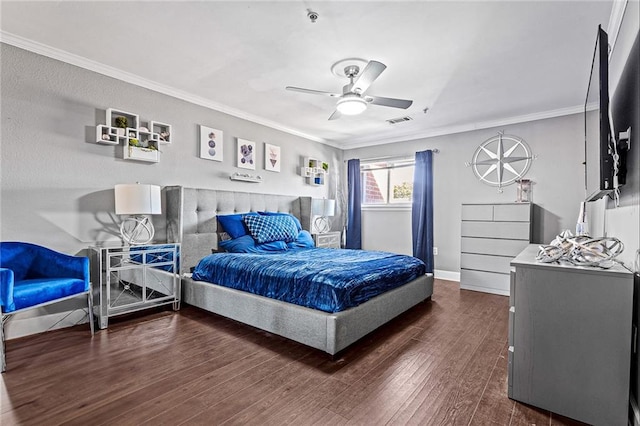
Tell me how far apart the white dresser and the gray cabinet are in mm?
2609

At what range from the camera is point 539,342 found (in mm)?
1648

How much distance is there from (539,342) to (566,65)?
2649 mm

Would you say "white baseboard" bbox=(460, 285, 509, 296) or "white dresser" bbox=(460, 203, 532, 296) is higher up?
"white dresser" bbox=(460, 203, 532, 296)

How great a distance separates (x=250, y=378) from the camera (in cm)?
192

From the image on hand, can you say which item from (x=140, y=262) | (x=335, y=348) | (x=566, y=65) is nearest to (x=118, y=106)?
(x=140, y=262)

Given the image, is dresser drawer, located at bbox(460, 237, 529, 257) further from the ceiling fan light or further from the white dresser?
the ceiling fan light

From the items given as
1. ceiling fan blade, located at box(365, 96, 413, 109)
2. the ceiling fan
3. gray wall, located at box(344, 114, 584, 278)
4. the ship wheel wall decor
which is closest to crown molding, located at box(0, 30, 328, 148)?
the ceiling fan

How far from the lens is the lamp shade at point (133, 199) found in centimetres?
288

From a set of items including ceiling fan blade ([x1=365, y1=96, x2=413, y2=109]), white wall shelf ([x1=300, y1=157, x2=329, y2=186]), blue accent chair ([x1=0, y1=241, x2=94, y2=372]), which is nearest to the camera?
blue accent chair ([x1=0, y1=241, x2=94, y2=372])

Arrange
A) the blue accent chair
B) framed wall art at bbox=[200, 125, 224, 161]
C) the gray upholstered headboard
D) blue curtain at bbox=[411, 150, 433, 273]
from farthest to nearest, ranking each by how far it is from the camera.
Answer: blue curtain at bbox=[411, 150, 433, 273], framed wall art at bbox=[200, 125, 224, 161], the gray upholstered headboard, the blue accent chair

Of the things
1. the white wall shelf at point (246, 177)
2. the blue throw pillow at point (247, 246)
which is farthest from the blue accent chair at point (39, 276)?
the white wall shelf at point (246, 177)

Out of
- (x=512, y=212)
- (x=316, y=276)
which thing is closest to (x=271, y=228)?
(x=316, y=276)

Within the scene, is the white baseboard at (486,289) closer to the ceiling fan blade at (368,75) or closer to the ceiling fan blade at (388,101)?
the ceiling fan blade at (388,101)

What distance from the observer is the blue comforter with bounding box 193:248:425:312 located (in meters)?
2.30
